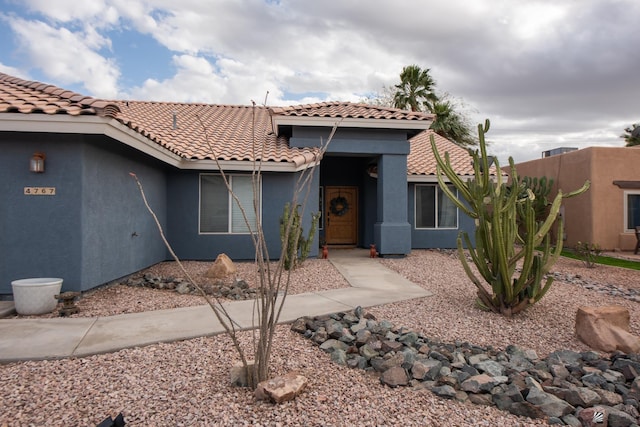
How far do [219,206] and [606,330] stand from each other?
9083mm

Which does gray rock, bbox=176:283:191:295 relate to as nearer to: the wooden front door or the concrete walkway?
the concrete walkway

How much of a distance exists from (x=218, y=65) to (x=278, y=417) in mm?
15132

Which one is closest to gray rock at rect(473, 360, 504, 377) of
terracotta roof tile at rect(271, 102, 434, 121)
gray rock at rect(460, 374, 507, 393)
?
gray rock at rect(460, 374, 507, 393)

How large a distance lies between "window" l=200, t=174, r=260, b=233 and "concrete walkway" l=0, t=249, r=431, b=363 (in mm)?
4702

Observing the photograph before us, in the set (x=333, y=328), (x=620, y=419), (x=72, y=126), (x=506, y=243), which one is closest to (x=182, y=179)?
(x=72, y=126)

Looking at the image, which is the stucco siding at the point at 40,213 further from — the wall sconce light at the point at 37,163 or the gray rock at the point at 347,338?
the gray rock at the point at 347,338

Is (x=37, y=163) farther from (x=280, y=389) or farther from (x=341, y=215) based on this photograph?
(x=341, y=215)

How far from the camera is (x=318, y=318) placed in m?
5.68

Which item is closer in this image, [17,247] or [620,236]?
[17,247]

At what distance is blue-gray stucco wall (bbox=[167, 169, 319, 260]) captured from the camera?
442 inches

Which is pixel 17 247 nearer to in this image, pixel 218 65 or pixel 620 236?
pixel 218 65

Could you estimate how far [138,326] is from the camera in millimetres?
5273

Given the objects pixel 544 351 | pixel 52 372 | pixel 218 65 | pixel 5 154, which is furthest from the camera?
pixel 218 65

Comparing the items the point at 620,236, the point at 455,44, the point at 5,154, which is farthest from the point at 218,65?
the point at 620,236
